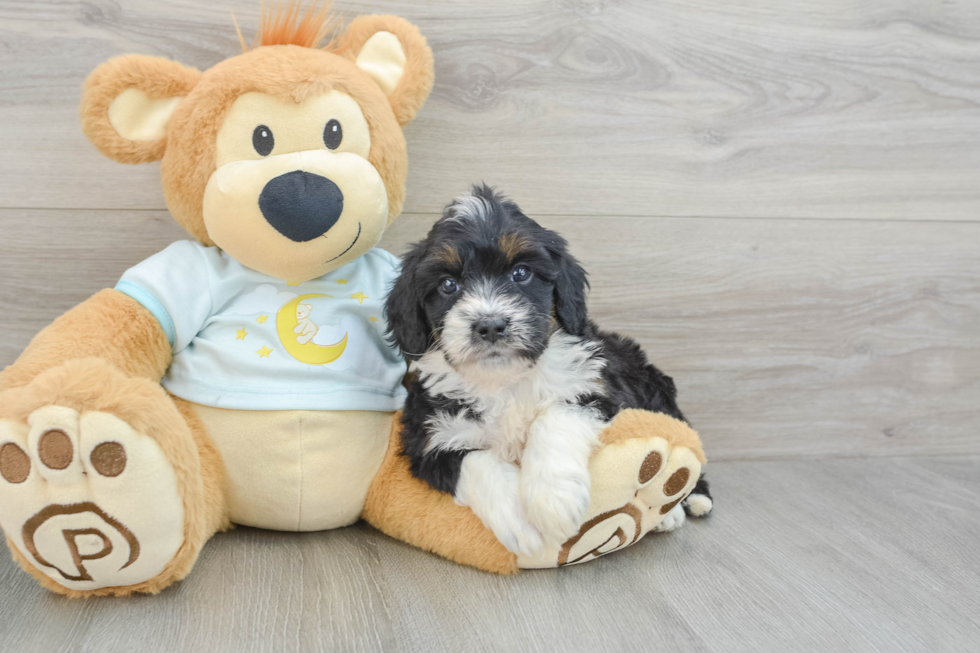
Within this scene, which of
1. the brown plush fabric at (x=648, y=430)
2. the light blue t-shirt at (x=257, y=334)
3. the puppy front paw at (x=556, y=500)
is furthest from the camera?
the light blue t-shirt at (x=257, y=334)

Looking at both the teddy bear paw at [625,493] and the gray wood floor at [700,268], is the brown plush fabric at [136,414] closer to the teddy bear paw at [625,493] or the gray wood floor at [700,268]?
the gray wood floor at [700,268]

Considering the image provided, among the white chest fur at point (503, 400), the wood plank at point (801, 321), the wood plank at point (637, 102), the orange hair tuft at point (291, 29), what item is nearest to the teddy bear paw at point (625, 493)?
the white chest fur at point (503, 400)

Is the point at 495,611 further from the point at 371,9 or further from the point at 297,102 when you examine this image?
the point at 371,9

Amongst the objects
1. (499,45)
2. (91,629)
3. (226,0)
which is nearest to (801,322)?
(499,45)

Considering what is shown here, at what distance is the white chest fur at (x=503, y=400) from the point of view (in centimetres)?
140

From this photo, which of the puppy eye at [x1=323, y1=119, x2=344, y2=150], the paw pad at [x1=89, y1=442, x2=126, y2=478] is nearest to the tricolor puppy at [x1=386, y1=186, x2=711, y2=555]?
the puppy eye at [x1=323, y1=119, x2=344, y2=150]

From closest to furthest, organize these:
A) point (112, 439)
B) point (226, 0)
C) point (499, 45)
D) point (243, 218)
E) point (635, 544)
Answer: point (112, 439) → point (243, 218) → point (635, 544) → point (226, 0) → point (499, 45)


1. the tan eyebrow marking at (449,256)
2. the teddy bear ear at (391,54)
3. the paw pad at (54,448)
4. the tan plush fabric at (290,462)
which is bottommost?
the tan plush fabric at (290,462)

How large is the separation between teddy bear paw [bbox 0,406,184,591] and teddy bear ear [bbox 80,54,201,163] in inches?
22.9

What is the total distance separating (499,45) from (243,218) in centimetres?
84

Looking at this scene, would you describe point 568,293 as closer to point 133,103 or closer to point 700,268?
point 700,268

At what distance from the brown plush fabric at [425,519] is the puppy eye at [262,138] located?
0.62 metres

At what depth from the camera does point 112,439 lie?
43.8 inches

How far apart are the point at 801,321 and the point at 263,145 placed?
157cm
